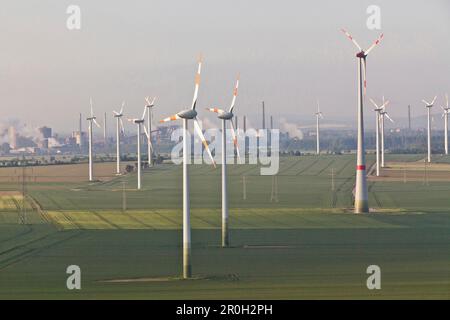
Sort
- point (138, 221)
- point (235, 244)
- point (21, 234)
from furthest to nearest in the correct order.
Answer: point (138, 221)
point (21, 234)
point (235, 244)

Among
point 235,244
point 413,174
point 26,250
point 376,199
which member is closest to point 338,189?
point 376,199

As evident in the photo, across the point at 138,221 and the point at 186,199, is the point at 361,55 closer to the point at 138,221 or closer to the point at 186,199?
the point at 138,221

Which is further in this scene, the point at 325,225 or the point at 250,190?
the point at 250,190

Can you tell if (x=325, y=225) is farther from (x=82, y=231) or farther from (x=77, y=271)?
(x=77, y=271)

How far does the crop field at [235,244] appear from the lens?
57281 millimetres

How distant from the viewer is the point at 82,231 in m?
95.2

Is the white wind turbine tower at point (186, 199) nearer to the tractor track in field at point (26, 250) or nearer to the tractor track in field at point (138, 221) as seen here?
the tractor track in field at point (26, 250)

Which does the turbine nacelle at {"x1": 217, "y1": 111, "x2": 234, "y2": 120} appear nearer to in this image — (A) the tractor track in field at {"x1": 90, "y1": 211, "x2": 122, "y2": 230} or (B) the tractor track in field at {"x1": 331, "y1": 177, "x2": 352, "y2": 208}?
(A) the tractor track in field at {"x1": 90, "y1": 211, "x2": 122, "y2": 230}

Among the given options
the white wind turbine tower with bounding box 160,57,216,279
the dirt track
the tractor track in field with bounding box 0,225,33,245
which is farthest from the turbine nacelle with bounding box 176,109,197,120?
the dirt track

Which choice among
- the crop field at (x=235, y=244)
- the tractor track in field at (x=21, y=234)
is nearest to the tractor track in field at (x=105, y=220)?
the crop field at (x=235, y=244)

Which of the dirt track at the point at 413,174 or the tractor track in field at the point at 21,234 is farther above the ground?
the dirt track at the point at 413,174

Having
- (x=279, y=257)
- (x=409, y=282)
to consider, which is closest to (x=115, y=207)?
(x=279, y=257)

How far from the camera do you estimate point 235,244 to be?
81938mm
